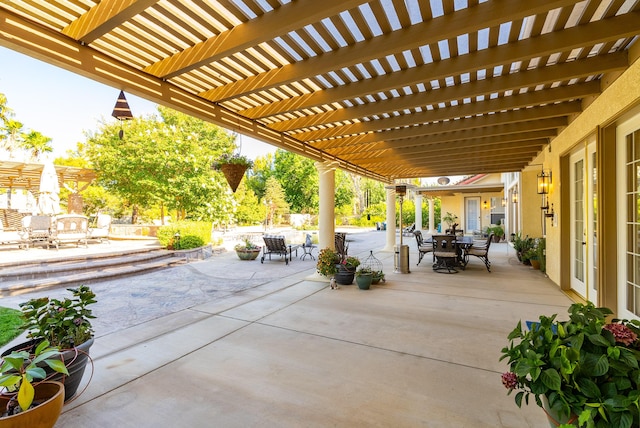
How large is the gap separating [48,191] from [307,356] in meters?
10.5

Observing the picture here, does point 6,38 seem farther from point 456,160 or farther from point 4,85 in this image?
point 4,85

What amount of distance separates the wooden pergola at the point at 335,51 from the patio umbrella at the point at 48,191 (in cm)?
831

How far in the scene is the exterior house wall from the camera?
125 inches

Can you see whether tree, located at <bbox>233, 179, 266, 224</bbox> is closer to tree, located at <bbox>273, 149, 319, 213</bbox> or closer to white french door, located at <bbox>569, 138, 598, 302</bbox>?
tree, located at <bbox>273, 149, 319, 213</bbox>

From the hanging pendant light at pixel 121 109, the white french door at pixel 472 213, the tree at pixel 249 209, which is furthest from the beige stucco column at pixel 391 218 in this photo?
the tree at pixel 249 209

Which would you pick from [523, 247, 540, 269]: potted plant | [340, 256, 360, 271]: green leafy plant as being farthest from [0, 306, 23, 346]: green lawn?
[523, 247, 540, 269]: potted plant

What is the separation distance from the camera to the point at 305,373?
2842 mm

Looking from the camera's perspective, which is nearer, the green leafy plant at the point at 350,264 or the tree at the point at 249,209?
the green leafy plant at the point at 350,264

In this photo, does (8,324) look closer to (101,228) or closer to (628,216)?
(101,228)

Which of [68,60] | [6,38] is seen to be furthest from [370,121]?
[6,38]

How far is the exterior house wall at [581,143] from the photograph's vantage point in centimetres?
317

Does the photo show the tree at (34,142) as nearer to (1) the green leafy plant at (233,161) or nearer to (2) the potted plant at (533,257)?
(1) the green leafy plant at (233,161)

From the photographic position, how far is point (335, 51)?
10.3ft

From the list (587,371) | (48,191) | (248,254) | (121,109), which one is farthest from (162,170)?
(587,371)
